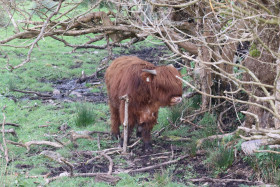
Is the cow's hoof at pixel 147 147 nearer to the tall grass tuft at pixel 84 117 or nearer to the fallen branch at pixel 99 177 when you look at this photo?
the fallen branch at pixel 99 177

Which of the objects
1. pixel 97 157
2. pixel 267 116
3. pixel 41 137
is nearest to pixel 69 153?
pixel 97 157

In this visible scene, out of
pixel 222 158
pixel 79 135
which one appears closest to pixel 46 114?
pixel 79 135

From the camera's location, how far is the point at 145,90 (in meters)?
6.11

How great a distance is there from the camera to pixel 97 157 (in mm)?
5887

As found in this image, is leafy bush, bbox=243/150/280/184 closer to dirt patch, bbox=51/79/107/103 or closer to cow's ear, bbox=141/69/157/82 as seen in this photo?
cow's ear, bbox=141/69/157/82

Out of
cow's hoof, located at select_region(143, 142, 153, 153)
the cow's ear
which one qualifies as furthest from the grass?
the cow's ear

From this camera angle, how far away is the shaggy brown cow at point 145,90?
611 cm

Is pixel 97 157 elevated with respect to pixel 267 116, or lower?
lower

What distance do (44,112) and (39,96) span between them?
1.32m

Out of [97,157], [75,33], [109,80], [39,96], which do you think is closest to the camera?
[97,157]

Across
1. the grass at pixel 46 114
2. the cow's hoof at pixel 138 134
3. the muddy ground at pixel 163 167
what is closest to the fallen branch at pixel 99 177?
the grass at pixel 46 114

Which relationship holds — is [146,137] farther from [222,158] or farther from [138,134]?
[222,158]

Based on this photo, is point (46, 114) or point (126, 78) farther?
point (46, 114)

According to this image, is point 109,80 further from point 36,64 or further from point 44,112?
point 36,64
